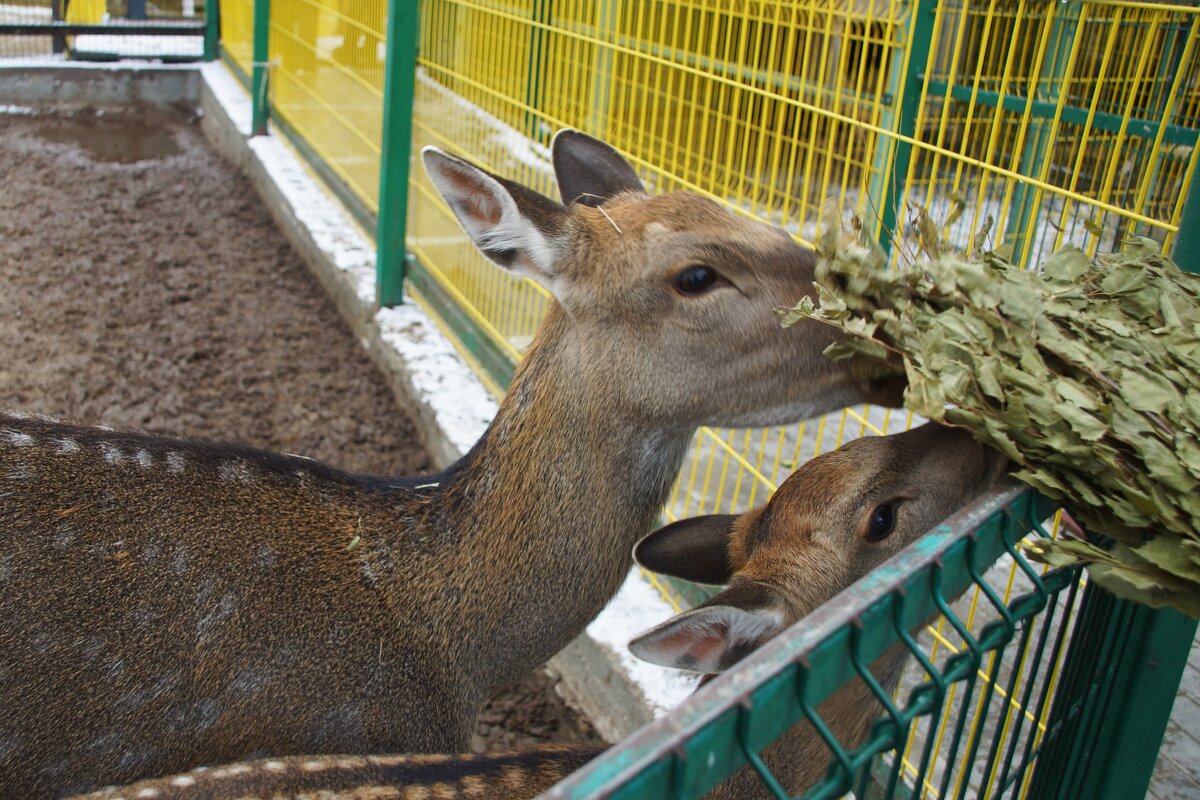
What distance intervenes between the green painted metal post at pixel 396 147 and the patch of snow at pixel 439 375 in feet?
0.79

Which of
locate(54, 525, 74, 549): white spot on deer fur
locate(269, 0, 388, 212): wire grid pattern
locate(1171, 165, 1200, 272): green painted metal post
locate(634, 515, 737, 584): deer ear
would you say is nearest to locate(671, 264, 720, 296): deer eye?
locate(634, 515, 737, 584): deer ear

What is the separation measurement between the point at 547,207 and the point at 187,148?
31.7ft

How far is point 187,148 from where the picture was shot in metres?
11.6

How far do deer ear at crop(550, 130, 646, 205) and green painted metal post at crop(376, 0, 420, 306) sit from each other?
365 centimetres

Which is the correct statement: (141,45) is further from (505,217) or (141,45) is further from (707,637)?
(707,637)

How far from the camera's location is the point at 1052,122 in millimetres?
3645

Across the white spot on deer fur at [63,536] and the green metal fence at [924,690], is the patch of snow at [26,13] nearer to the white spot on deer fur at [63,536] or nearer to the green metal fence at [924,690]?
the white spot on deer fur at [63,536]

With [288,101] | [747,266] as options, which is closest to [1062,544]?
[747,266]

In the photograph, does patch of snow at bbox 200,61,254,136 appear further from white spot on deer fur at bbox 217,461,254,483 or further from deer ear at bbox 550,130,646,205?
white spot on deer fur at bbox 217,461,254,483

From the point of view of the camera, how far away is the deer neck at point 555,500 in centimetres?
307

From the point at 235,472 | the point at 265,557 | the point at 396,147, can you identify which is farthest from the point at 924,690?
the point at 396,147

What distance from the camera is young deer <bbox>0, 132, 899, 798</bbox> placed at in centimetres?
279

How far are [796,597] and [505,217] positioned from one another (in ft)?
4.10

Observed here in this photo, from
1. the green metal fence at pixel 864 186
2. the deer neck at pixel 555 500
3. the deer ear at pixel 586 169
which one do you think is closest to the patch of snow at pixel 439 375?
the green metal fence at pixel 864 186
